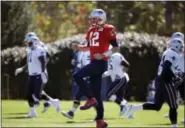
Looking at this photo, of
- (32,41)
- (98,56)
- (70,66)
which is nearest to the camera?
(98,56)

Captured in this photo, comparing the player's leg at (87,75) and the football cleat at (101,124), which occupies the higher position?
the player's leg at (87,75)

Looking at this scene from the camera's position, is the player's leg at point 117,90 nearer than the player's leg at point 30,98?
No

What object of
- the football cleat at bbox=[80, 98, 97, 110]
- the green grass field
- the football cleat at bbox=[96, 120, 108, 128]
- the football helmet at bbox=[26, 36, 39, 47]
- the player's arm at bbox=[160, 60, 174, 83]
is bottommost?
the green grass field

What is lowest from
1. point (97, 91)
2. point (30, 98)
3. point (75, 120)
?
point (75, 120)

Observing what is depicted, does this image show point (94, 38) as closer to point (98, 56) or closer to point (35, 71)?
point (98, 56)

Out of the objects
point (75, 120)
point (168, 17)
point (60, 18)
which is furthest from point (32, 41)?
point (60, 18)

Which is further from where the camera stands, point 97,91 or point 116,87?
point 116,87

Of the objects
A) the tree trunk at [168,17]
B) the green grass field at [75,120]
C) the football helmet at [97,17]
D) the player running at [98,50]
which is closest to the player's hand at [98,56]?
the player running at [98,50]

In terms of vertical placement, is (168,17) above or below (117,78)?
above

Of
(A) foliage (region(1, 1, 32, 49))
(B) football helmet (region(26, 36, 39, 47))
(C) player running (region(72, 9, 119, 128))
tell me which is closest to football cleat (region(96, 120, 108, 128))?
(C) player running (region(72, 9, 119, 128))

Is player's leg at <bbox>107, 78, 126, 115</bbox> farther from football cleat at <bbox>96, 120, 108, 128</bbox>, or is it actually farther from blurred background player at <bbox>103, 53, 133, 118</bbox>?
football cleat at <bbox>96, 120, 108, 128</bbox>

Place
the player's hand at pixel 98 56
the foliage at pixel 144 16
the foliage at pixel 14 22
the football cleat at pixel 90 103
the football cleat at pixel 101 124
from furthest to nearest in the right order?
1. the foliage at pixel 144 16
2. the foliage at pixel 14 22
3. the football cleat at pixel 90 103
4. the player's hand at pixel 98 56
5. the football cleat at pixel 101 124

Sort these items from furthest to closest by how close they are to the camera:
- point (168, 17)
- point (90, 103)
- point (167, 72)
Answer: point (168, 17) → point (167, 72) → point (90, 103)

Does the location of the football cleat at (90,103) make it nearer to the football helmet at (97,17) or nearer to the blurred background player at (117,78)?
the football helmet at (97,17)
